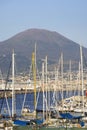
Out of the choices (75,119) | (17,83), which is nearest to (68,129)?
(75,119)

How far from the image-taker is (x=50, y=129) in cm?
3347

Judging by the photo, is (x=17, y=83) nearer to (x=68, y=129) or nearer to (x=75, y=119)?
(x=75, y=119)

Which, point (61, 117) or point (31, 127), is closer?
point (31, 127)

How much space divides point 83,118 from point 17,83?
144048 millimetres

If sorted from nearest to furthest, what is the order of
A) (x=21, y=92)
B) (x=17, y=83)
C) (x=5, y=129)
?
(x=5, y=129) < (x=21, y=92) < (x=17, y=83)

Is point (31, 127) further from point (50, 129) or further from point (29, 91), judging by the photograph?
point (29, 91)

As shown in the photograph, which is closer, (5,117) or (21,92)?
(5,117)

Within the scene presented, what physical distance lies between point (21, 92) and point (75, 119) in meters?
108

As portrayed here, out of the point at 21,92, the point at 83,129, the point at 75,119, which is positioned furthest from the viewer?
the point at 21,92

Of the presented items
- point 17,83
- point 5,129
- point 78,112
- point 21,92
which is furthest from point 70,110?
point 17,83

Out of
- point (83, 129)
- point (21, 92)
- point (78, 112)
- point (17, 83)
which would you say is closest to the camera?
point (83, 129)

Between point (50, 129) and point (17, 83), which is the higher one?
point (17, 83)

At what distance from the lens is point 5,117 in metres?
46.6

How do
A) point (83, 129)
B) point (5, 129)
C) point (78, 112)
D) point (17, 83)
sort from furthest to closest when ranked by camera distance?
point (17, 83) → point (78, 112) → point (5, 129) → point (83, 129)
